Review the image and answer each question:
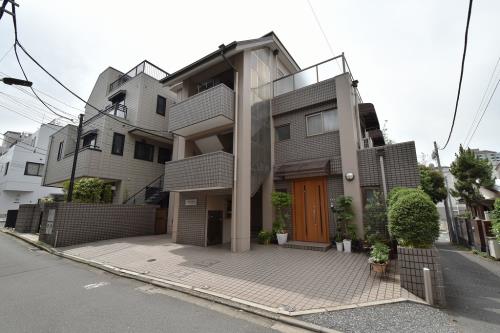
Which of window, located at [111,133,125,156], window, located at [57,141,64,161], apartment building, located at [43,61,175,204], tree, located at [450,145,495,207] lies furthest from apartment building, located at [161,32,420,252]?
window, located at [57,141,64,161]

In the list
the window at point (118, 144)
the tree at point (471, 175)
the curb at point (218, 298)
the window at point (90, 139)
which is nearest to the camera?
the curb at point (218, 298)

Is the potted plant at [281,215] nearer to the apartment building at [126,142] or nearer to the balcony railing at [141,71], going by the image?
the apartment building at [126,142]

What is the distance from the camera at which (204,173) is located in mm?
9477

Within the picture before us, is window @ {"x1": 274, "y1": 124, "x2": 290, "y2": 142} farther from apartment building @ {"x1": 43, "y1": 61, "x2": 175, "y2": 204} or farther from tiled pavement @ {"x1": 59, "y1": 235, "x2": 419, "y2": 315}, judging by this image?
apartment building @ {"x1": 43, "y1": 61, "x2": 175, "y2": 204}

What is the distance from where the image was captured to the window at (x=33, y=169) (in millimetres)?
28688

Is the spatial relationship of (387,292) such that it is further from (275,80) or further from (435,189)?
(435,189)

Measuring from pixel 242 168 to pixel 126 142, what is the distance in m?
10.8

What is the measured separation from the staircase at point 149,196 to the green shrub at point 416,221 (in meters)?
14.4

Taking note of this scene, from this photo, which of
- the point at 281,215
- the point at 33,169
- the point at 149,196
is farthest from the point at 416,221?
the point at 33,169

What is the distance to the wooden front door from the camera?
10.1m

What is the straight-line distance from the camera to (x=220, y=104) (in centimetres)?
975

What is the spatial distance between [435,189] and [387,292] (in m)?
16.5

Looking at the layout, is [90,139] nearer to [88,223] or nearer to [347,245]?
[88,223]

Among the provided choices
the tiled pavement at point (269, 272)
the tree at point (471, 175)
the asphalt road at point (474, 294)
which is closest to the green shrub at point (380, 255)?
the tiled pavement at point (269, 272)
